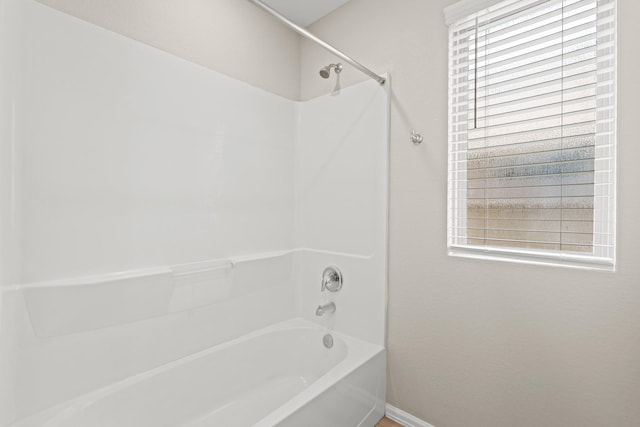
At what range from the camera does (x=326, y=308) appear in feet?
6.89

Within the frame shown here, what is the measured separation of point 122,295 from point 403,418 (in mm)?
1621

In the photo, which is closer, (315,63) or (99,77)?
(99,77)

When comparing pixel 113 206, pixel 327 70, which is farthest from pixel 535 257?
pixel 113 206

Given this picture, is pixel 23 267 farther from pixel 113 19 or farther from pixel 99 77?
pixel 113 19

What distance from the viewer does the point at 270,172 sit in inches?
86.2

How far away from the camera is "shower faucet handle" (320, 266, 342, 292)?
210 cm

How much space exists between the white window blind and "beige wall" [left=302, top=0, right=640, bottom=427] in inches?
2.2

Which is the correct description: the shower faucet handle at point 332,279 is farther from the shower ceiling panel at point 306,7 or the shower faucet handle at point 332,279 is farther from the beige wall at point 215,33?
the shower ceiling panel at point 306,7

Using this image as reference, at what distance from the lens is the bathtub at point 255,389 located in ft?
4.52

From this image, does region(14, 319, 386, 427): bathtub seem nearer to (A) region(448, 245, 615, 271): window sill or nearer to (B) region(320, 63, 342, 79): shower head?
(A) region(448, 245, 615, 271): window sill

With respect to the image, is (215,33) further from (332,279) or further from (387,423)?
(387,423)

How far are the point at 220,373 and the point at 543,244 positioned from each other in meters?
1.78

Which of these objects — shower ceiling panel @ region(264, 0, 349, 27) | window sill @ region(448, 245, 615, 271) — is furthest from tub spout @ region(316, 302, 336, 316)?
shower ceiling panel @ region(264, 0, 349, 27)

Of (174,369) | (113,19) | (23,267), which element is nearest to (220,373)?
(174,369)
